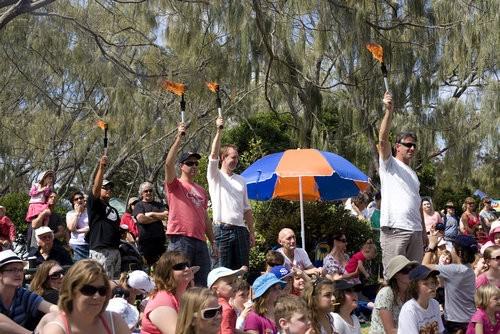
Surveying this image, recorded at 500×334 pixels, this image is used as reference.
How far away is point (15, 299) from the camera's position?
224 inches

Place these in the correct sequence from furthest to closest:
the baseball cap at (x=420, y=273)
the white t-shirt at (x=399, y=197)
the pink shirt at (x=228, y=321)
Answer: the white t-shirt at (x=399, y=197) → the baseball cap at (x=420, y=273) → the pink shirt at (x=228, y=321)

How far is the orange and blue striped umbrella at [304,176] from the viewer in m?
11.1

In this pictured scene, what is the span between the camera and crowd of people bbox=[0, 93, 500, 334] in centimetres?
475

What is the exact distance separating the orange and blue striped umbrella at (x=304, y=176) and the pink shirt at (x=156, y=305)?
546 cm

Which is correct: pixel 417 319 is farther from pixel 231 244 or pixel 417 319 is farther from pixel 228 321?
pixel 231 244

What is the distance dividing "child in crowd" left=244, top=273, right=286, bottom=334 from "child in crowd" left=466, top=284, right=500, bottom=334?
1402 mm

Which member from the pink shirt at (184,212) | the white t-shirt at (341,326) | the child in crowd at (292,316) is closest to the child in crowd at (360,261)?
the pink shirt at (184,212)

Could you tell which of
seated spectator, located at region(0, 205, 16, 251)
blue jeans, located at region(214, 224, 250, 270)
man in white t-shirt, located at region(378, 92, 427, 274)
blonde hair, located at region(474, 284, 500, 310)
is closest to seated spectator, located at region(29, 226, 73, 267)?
seated spectator, located at region(0, 205, 16, 251)

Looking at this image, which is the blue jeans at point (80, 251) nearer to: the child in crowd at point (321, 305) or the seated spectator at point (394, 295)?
the seated spectator at point (394, 295)

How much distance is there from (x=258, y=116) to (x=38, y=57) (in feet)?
16.4

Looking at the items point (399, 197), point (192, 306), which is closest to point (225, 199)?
point (399, 197)

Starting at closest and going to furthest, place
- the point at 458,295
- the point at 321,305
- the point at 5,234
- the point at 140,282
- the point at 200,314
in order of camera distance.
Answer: the point at 200,314 < the point at 321,305 < the point at 140,282 < the point at 458,295 < the point at 5,234

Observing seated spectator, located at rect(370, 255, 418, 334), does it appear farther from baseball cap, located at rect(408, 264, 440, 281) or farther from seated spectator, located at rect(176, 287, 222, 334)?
seated spectator, located at rect(176, 287, 222, 334)

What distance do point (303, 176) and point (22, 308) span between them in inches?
250
